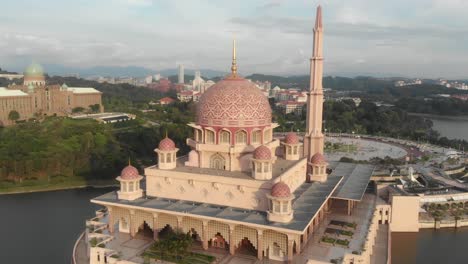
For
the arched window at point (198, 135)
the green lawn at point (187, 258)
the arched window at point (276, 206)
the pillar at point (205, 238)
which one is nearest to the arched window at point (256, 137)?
the arched window at point (198, 135)

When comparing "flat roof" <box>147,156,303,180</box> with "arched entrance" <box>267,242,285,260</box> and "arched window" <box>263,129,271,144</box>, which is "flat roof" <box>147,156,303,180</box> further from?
"arched entrance" <box>267,242,285,260</box>

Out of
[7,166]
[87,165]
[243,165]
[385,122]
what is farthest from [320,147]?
[385,122]

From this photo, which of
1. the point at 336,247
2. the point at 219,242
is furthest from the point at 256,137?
the point at 336,247

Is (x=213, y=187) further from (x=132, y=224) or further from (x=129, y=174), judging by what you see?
(x=132, y=224)

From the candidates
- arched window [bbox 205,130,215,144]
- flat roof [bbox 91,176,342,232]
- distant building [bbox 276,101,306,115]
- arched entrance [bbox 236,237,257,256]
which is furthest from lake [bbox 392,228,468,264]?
distant building [bbox 276,101,306,115]

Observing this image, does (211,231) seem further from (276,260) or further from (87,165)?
(87,165)
